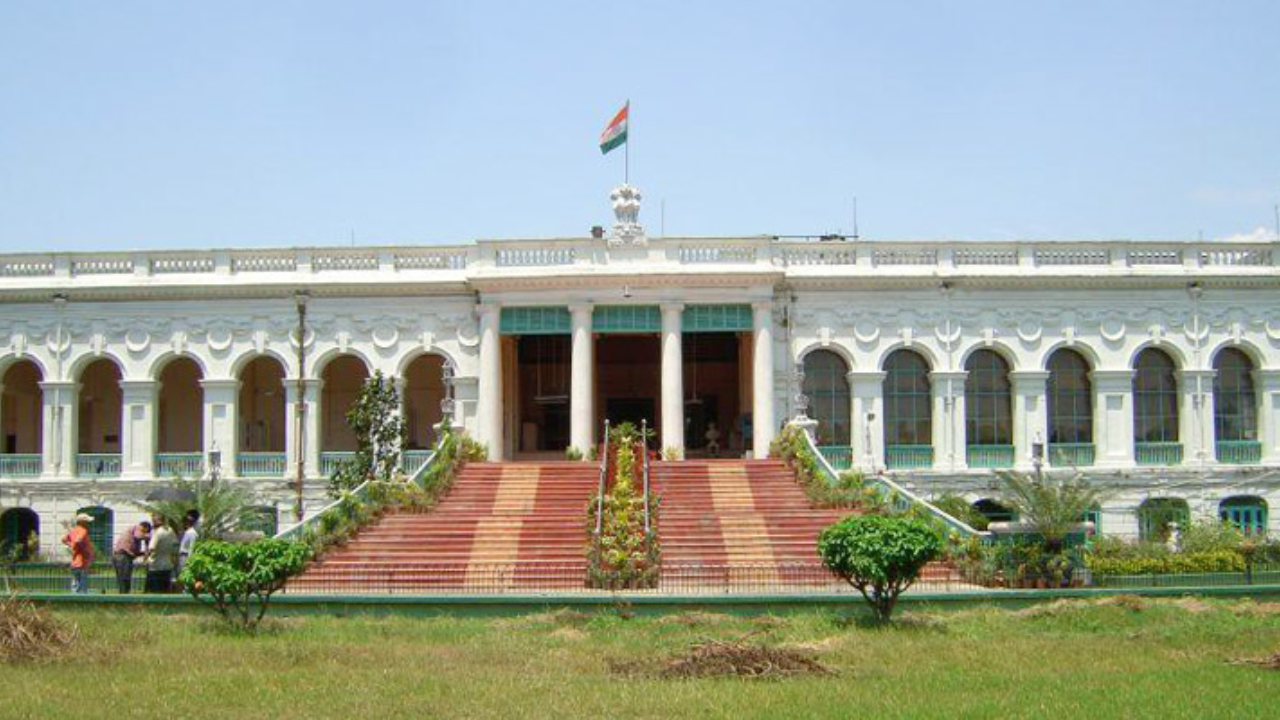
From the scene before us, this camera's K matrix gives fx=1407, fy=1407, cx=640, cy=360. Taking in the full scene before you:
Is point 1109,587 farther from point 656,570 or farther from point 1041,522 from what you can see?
point 656,570

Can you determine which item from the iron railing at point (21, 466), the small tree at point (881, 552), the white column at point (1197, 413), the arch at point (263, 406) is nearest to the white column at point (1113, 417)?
the white column at point (1197, 413)

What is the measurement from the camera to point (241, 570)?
18578 mm

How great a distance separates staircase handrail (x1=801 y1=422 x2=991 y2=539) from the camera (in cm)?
2541

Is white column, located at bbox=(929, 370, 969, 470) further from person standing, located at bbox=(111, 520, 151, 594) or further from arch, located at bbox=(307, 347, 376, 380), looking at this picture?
person standing, located at bbox=(111, 520, 151, 594)

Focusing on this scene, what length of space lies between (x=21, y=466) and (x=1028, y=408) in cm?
2575

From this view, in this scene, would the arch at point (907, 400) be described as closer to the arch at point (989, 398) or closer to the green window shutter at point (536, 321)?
the arch at point (989, 398)

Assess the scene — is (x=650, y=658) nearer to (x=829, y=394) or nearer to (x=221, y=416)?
(x=829, y=394)

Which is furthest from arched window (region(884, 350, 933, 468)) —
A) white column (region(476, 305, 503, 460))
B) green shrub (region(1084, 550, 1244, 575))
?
green shrub (region(1084, 550, 1244, 575))

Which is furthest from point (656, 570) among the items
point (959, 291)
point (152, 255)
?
point (152, 255)

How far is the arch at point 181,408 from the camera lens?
39000 millimetres

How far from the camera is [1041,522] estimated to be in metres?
23.6

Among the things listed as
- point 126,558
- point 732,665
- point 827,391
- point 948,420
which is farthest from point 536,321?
point 732,665

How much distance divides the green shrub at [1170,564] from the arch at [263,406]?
2265 cm

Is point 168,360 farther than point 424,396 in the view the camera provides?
No
